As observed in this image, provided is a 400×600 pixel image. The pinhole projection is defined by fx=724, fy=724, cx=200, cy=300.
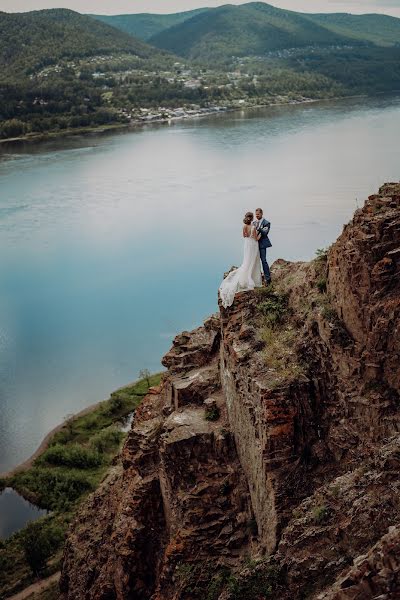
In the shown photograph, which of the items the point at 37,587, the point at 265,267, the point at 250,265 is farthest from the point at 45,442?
the point at 250,265

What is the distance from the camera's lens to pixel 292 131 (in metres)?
81.6

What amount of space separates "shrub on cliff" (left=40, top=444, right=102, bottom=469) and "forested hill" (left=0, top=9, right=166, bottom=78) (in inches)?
5294

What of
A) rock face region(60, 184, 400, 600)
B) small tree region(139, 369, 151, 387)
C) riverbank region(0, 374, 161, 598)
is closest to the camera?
rock face region(60, 184, 400, 600)

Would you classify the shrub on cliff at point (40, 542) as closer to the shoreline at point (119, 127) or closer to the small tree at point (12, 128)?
the shoreline at point (119, 127)

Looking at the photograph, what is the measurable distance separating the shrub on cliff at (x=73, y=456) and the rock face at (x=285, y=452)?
1396cm

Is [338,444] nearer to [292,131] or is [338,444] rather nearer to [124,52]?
[292,131]

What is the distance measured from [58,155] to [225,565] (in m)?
73.7

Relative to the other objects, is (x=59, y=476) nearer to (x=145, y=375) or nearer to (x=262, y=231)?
(x=145, y=375)

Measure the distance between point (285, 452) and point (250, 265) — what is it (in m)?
3.80

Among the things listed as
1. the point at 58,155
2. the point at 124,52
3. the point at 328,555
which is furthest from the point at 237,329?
the point at 124,52

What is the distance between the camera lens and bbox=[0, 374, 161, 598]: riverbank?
64.8 feet

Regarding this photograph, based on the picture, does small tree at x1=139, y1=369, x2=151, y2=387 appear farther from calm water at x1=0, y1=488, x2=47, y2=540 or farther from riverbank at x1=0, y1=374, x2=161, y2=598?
calm water at x1=0, y1=488, x2=47, y2=540

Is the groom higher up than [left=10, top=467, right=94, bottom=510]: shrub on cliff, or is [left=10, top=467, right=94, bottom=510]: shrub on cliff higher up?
the groom

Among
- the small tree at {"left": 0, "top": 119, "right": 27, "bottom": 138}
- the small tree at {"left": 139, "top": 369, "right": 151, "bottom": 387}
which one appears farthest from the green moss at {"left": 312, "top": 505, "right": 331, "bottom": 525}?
the small tree at {"left": 0, "top": 119, "right": 27, "bottom": 138}
